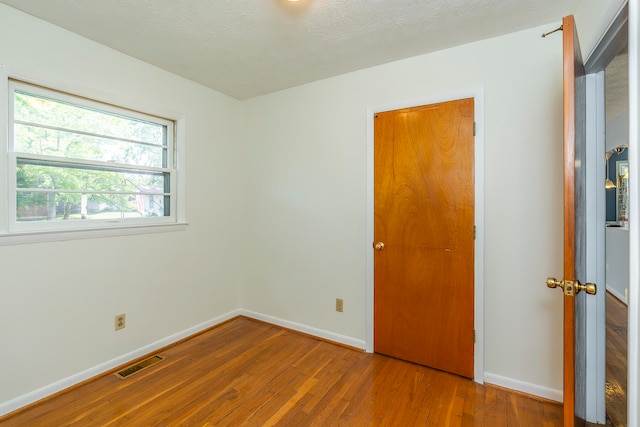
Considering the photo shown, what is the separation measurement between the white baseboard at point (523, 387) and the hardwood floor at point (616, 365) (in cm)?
25

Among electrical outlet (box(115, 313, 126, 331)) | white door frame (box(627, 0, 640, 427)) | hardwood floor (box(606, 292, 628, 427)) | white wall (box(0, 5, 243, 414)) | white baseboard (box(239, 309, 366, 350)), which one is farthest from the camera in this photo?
white baseboard (box(239, 309, 366, 350))

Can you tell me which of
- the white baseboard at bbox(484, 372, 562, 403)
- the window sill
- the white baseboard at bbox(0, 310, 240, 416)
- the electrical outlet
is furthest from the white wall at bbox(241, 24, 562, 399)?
the electrical outlet

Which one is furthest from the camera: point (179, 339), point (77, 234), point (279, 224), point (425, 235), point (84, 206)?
point (279, 224)

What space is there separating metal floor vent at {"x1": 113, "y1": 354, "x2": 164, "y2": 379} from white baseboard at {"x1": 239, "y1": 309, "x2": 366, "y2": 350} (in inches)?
40.5

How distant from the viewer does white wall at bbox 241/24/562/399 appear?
198 centimetres

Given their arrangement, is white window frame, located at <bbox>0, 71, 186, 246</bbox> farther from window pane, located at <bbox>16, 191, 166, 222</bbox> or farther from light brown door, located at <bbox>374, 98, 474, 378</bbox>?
light brown door, located at <bbox>374, 98, 474, 378</bbox>

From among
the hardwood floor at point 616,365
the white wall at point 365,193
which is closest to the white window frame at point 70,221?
the white wall at point 365,193

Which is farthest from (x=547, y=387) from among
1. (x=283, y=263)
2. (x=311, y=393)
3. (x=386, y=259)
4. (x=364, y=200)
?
(x=283, y=263)

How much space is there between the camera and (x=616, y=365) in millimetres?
2186

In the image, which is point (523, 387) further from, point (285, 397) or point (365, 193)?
point (365, 193)

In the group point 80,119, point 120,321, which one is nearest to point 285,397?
point 120,321

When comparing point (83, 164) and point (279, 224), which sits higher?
point (83, 164)

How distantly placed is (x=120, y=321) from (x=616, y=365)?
370 centimetres

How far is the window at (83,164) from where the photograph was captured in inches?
76.2
